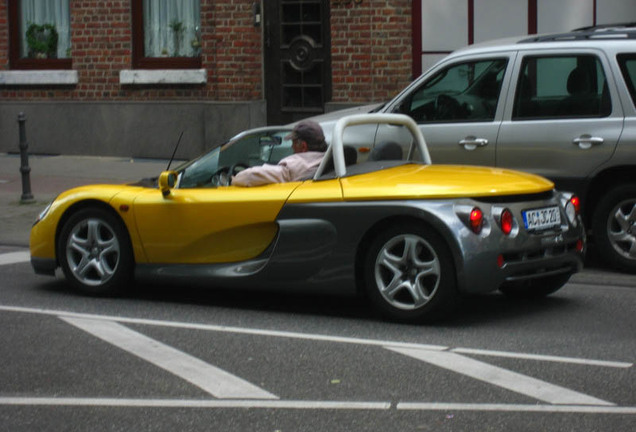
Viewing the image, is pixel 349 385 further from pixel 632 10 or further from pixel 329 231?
pixel 632 10

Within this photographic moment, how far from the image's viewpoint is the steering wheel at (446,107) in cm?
1035

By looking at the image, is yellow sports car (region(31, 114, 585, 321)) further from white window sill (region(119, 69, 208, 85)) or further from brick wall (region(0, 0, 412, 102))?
white window sill (region(119, 69, 208, 85))

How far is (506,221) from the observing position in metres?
7.41

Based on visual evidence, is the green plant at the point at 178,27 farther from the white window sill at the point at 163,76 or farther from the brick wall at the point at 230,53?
the white window sill at the point at 163,76

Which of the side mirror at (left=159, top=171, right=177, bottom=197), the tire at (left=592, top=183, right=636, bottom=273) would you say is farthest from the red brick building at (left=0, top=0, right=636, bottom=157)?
the side mirror at (left=159, top=171, right=177, bottom=197)

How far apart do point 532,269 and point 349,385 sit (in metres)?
1.93

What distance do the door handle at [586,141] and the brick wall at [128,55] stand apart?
30.4 feet

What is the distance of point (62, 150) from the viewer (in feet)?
65.9

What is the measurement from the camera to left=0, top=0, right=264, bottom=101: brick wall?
18.5 meters

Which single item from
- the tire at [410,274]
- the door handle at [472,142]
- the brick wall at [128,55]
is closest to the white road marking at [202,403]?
the tire at [410,274]

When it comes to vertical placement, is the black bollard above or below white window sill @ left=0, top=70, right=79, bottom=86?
below

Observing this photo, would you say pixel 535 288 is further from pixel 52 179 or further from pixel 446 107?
pixel 52 179

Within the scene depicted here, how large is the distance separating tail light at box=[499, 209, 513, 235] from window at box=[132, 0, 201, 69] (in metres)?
12.3

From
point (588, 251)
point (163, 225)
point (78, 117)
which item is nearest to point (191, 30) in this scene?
point (78, 117)
